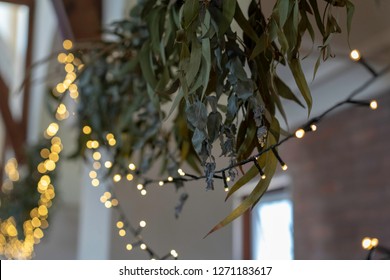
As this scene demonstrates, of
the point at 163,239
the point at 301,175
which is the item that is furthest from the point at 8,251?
the point at 163,239

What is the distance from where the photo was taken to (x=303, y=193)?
3.19 m

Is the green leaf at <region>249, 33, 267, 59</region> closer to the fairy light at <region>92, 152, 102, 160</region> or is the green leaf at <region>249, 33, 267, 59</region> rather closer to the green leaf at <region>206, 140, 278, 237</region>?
the green leaf at <region>206, 140, 278, 237</region>

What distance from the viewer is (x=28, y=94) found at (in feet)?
22.6

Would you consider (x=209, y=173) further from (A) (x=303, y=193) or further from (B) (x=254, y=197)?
(A) (x=303, y=193)

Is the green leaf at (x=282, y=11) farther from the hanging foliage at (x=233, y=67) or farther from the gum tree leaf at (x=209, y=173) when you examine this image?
the gum tree leaf at (x=209, y=173)

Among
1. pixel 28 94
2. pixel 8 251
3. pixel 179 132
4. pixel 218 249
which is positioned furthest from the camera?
pixel 28 94

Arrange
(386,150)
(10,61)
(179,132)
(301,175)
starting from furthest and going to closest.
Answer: (10,61) < (301,175) < (386,150) < (179,132)

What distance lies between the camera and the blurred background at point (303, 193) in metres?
1.82

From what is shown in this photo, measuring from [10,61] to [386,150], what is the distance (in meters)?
5.59

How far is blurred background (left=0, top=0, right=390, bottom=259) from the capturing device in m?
1.82

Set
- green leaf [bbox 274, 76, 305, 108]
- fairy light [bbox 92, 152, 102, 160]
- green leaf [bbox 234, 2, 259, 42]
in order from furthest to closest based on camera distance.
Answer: fairy light [bbox 92, 152, 102, 160], green leaf [bbox 274, 76, 305, 108], green leaf [bbox 234, 2, 259, 42]

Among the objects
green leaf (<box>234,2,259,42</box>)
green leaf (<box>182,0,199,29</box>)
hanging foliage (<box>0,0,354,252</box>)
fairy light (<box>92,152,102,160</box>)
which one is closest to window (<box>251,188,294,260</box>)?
fairy light (<box>92,152,102,160</box>)

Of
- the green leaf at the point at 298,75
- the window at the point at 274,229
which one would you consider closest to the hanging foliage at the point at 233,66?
the green leaf at the point at 298,75
